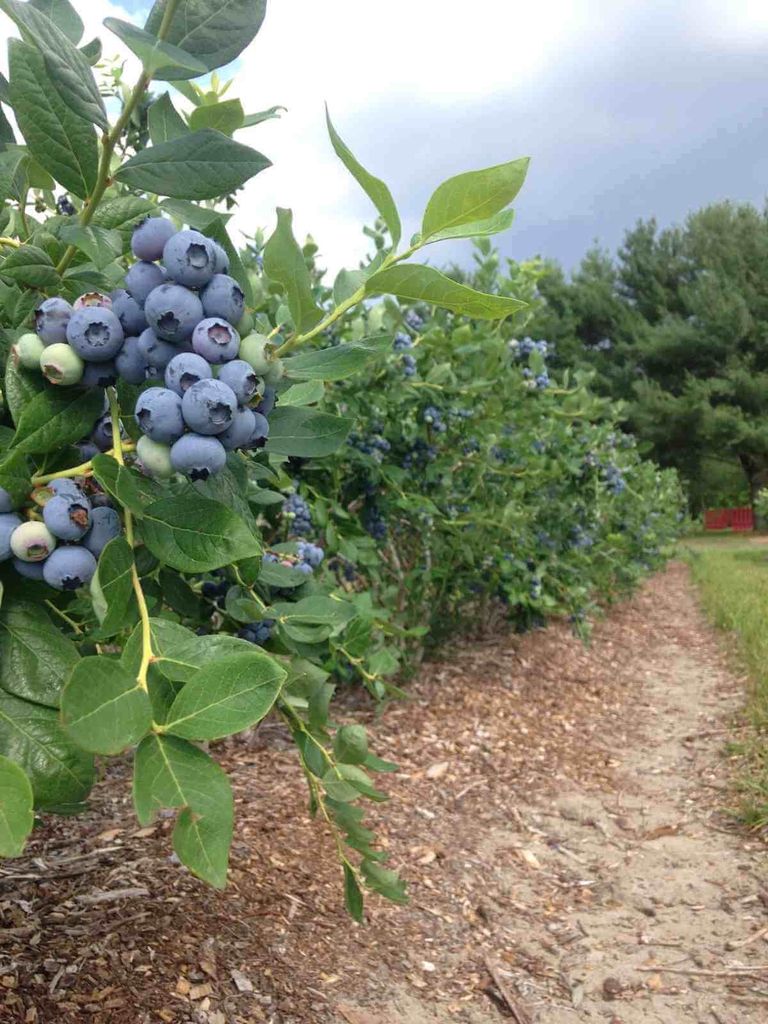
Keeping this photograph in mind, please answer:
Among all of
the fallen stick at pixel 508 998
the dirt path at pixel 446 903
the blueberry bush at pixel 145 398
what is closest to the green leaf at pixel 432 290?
the blueberry bush at pixel 145 398

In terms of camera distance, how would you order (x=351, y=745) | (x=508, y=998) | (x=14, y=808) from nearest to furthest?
(x=14, y=808), (x=351, y=745), (x=508, y=998)

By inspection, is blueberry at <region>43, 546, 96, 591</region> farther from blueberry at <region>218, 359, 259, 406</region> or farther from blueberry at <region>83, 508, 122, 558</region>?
blueberry at <region>218, 359, 259, 406</region>

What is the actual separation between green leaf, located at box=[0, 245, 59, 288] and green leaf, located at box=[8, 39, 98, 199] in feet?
0.24

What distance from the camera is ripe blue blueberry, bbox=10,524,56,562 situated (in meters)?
0.71

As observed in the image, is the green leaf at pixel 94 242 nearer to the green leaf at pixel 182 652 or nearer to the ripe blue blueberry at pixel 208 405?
the ripe blue blueberry at pixel 208 405

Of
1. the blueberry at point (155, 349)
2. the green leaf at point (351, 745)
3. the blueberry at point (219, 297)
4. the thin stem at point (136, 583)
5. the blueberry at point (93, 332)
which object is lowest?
the green leaf at point (351, 745)

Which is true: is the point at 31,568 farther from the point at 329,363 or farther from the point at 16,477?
the point at 329,363

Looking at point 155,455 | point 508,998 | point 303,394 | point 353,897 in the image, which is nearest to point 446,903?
point 508,998

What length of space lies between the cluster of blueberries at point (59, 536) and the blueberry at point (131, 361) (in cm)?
10

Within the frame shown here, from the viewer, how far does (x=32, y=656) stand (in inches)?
30.2

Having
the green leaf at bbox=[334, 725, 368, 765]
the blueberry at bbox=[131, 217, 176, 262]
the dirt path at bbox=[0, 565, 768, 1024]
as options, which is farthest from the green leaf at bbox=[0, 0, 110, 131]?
the dirt path at bbox=[0, 565, 768, 1024]

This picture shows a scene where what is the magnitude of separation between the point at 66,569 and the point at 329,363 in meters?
0.31

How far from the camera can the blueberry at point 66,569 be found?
0.71m

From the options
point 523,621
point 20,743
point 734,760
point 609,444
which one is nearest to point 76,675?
point 20,743
